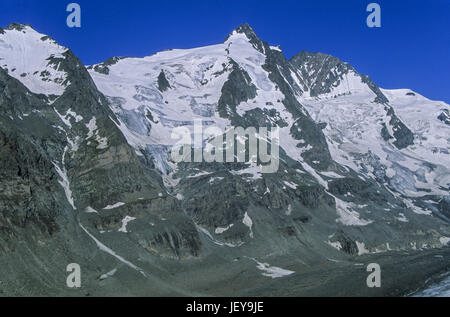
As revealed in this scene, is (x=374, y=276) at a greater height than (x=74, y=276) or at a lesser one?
greater

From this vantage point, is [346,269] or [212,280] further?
[346,269]

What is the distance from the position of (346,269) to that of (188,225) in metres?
52.0

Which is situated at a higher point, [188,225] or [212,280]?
[188,225]

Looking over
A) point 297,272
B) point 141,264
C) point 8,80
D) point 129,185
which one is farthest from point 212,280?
point 8,80

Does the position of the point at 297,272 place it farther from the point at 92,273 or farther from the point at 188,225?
the point at 92,273

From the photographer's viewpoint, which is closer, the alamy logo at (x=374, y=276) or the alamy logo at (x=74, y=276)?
the alamy logo at (x=74, y=276)

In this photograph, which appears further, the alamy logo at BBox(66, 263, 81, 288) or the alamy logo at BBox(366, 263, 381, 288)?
the alamy logo at BBox(366, 263, 381, 288)

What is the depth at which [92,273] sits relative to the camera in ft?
442

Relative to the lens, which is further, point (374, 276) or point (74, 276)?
point (374, 276)

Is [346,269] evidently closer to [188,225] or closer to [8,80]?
[188,225]
